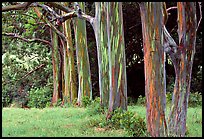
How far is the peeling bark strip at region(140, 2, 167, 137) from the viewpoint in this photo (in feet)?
27.2

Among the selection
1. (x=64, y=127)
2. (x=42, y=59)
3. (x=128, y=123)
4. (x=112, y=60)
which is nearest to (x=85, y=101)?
(x=112, y=60)

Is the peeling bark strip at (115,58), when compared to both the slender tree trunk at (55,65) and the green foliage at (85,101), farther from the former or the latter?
the slender tree trunk at (55,65)

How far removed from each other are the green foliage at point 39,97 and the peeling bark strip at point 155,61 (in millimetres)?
19335

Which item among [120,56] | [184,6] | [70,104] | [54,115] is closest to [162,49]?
[184,6]

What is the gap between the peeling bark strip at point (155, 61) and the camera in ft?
27.2

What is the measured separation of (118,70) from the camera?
11852mm

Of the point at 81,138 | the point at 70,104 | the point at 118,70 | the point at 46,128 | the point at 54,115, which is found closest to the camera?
the point at 81,138

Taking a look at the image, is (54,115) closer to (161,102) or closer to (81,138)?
(81,138)

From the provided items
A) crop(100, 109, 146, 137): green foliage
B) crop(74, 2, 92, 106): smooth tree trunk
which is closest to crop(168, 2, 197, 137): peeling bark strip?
crop(100, 109, 146, 137): green foliage

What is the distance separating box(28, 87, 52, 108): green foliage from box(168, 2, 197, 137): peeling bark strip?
18.5 m

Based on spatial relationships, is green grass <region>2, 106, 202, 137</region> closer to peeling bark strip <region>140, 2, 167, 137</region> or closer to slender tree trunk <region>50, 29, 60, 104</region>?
peeling bark strip <region>140, 2, 167, 137</region>

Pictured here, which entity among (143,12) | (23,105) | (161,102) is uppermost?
(143,12)

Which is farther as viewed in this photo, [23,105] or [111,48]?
[23,105]

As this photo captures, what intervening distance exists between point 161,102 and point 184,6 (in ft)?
8.25
